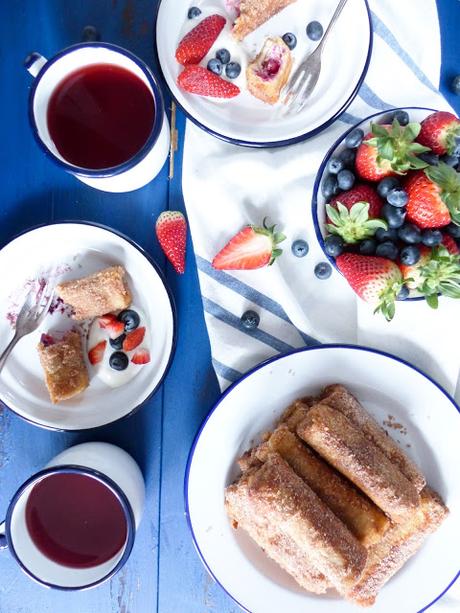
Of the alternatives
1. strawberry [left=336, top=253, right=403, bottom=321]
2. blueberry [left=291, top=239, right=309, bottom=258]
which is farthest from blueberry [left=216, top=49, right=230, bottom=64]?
strawberry [left=336, top=253, right=403, bottom=321]

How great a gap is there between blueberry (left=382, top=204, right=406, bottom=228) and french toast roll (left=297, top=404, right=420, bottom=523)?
17.4 inches

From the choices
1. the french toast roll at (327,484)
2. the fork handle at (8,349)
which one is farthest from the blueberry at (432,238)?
the fork handle at (8,349)

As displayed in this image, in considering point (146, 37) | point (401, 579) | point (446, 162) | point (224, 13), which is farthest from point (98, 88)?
point (401, 579)

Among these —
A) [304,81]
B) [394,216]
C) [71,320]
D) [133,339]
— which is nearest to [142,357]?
[133,339]

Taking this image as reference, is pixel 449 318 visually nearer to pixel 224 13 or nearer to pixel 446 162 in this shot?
pixel 446 162

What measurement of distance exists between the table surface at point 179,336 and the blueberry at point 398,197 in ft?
1.63

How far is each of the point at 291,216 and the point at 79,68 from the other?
60cm

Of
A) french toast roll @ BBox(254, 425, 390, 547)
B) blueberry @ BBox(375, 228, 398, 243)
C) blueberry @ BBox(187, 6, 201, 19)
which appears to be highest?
blueberry @ BBox(187, 6, 201, 19)

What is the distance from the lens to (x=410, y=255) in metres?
1.33

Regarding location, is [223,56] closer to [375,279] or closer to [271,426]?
[375,279]

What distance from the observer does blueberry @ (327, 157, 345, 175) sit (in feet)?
4.59

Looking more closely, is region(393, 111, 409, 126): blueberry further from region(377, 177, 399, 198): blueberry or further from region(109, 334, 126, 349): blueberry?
region(109, 334, 126, 349): blueberry

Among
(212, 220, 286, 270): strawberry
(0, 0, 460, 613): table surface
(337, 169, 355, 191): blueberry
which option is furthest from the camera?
(0, 0, 460, 613): table surface

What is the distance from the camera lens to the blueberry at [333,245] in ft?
4.58
